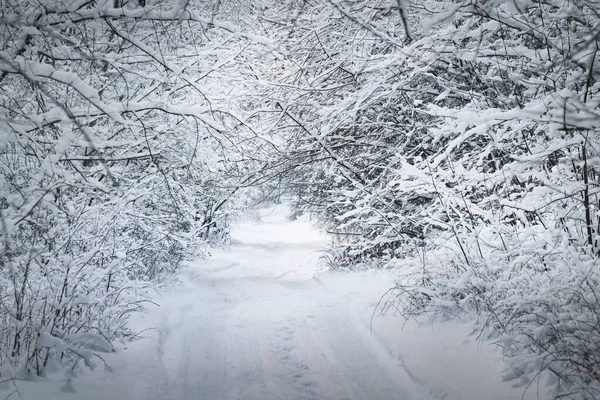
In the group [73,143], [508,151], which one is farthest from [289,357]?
[508,151]

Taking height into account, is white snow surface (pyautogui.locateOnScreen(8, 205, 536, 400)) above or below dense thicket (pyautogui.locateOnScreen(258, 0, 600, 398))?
below

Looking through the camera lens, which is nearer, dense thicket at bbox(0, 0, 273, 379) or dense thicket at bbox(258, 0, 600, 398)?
Answer: dense thicket at bbox(258, 0, 600, 398)

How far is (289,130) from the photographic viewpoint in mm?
7875

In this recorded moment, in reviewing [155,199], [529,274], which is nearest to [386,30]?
[529,274]

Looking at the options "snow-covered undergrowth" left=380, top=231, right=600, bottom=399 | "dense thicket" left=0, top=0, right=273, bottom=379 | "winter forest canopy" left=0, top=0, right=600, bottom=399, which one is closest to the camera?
"snow-covered undergrowth" left=380, top=231, right=600, bottom=399

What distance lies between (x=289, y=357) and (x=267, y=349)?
1.39 feet

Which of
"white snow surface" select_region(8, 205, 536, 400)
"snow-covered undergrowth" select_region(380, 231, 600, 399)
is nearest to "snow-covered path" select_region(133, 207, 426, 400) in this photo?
"white snow surface" select_region(8, 205, 536, 400)

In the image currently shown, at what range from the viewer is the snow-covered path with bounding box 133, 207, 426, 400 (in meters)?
4.03

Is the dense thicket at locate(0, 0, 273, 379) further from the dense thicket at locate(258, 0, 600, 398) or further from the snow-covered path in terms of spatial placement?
the dense thicket at locate(258, 0, 600, 398)

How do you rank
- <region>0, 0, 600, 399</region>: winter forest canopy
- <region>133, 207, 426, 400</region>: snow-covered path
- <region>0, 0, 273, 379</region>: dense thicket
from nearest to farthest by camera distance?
<region>0, 0, 600, 399</region>: winter forest canopy < <region>0, 0, 273, 379</region>: dense thicket < <region>133, 207, 426, 400</region>: snow-covered path

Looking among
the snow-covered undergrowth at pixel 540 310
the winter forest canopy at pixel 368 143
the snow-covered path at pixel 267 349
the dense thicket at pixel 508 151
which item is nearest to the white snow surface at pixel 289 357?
the snow-covered path at pixel 267 349

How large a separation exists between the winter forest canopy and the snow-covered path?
0.80 meters

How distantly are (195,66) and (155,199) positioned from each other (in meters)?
4.80

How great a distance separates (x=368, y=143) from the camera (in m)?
7.54
